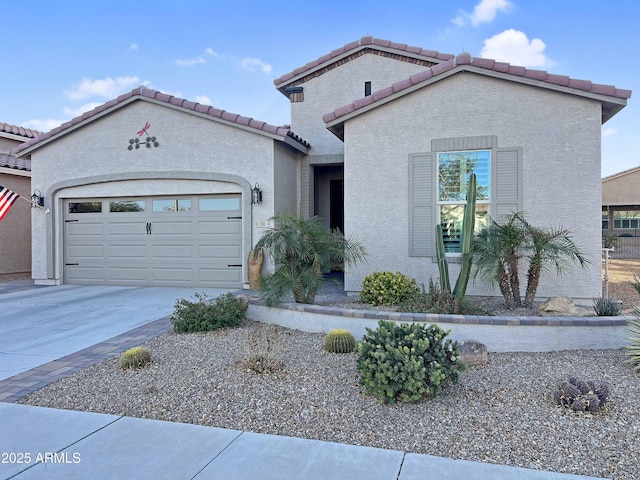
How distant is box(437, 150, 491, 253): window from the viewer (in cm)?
898

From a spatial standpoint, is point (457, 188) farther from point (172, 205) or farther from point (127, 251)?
point (127, 251)

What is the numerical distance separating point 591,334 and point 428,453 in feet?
12.0

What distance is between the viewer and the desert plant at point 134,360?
5.28 metres

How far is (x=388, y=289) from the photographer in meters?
8.25

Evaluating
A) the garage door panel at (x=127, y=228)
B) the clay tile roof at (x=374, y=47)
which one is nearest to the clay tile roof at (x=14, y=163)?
the garage door panel at (x=127, y=228)

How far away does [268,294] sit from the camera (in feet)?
23.9

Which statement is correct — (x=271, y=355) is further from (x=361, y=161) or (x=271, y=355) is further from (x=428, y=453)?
(x=361, y=161)

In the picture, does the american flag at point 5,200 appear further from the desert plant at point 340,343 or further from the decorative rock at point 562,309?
the decorative rock at point 562,309

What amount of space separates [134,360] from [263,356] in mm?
1544

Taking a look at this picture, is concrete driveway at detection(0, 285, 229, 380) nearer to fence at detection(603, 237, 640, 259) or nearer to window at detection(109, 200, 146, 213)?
window at detection(109, 200, 146, 213)

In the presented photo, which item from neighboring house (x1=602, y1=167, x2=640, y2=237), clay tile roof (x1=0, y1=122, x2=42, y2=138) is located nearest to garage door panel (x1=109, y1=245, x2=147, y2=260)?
clay tile roof (x1=0, y1=122, x2=42, y2=138)

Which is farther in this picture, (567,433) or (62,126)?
(62,126)

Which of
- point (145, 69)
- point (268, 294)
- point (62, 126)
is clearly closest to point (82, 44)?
point (145, 69)

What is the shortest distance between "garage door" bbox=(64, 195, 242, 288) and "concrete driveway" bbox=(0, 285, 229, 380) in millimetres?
481
